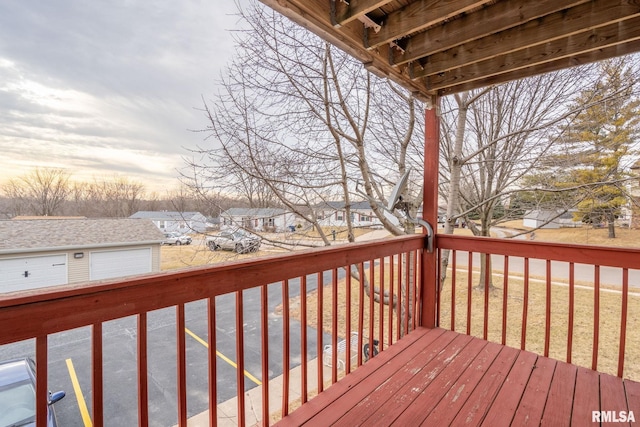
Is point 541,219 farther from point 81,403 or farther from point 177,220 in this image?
point 81,403

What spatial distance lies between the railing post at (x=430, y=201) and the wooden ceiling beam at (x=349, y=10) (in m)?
1.36

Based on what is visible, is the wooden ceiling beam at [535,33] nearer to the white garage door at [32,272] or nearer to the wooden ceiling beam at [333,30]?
the wooden ceiling beam at [333,30]

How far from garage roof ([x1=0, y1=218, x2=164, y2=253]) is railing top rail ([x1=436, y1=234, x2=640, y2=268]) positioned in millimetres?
2554

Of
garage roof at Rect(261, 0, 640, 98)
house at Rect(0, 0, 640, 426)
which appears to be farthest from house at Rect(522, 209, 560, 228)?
garage roof at Rect(261, 0, 640, 98)

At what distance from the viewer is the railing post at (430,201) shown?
280 centimetres

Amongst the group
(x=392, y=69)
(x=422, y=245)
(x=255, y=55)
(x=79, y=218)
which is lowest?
(x=422, y=245)

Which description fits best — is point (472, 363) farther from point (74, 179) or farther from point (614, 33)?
point (74, 179)

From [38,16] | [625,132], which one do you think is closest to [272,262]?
[38,16]

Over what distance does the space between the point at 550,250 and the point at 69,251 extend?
129 inches

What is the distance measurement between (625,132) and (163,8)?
Answer: 6438 mm

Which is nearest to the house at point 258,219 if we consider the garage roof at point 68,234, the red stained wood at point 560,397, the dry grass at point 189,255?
the dry grass at point 189,255

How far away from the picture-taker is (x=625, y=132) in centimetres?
477

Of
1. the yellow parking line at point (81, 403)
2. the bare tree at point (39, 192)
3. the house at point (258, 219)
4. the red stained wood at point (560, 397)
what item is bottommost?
the yellow parking line at point (81, 403)

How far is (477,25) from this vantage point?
201 centimetres
